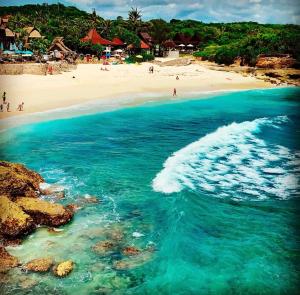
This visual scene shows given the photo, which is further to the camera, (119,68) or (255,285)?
(119,68)

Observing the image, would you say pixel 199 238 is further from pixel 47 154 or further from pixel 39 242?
pixel 47 154

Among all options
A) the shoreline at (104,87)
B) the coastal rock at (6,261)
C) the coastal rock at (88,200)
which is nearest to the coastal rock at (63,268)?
the coastal rock at (6,261)

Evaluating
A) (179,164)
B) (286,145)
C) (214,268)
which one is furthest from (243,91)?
(214,268)

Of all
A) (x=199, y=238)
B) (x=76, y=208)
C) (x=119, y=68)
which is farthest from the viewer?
(x=119, y=68)

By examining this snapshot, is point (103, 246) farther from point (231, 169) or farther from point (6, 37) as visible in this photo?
point (6, 37)

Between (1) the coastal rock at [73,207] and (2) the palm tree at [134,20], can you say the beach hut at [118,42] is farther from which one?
(1) the coastal rock at [73,207]

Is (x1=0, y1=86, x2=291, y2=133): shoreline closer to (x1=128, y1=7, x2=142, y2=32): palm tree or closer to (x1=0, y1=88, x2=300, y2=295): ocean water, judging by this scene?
(x1=0, y1=88, x2=300, y2=295): ocean water

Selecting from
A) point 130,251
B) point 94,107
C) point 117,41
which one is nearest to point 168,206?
→ point 130,251
